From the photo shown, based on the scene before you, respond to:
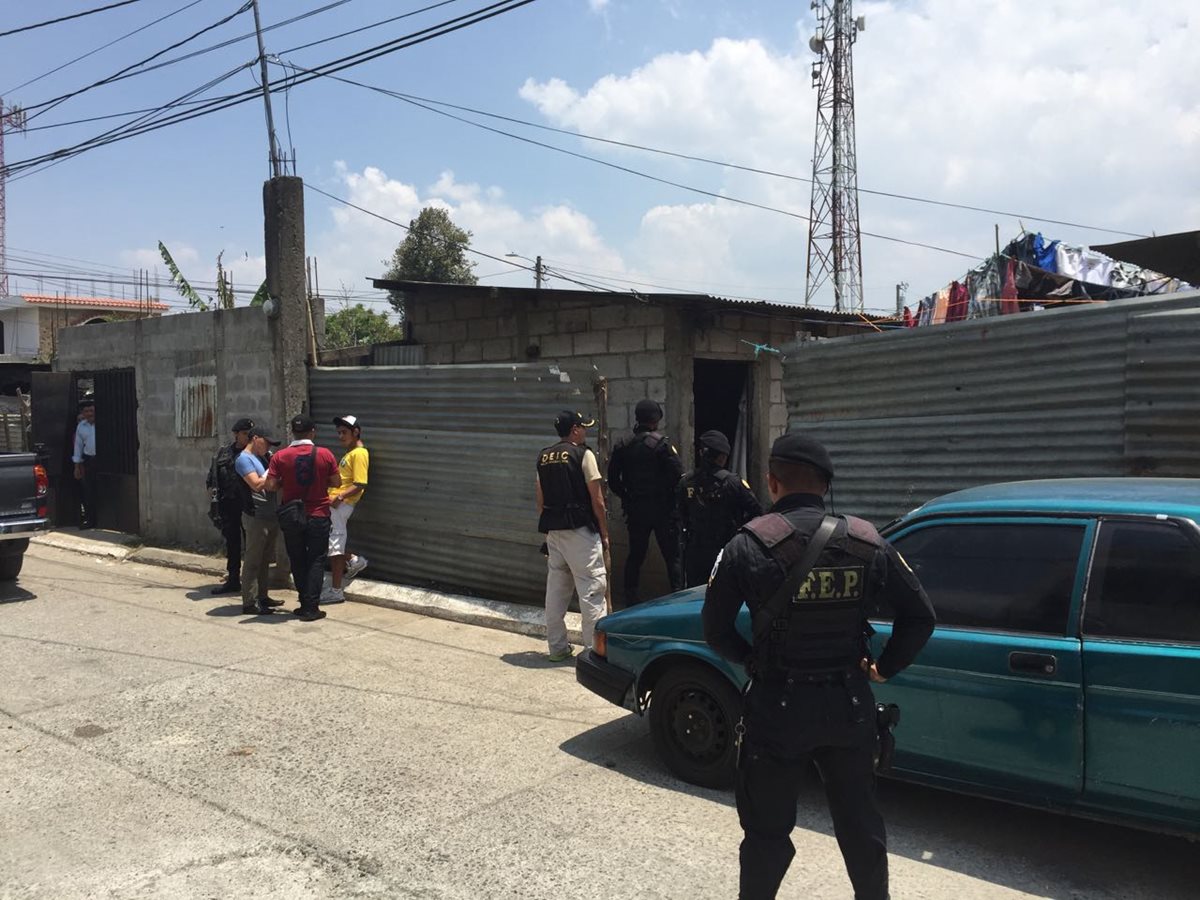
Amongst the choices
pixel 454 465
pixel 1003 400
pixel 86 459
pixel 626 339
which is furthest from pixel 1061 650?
pixel 86 459

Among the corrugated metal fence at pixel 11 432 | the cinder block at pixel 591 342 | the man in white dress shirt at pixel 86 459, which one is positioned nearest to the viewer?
the cinder block at pixel 591 342

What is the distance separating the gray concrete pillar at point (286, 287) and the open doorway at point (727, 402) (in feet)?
14.1

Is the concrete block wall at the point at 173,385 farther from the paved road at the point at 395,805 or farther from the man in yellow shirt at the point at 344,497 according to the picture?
the paved road at the point at 395,805

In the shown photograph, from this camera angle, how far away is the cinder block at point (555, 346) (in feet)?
29.5

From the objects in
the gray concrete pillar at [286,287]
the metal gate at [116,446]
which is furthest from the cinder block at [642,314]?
the metal gate at [116,446]

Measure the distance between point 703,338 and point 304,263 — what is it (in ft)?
14.4

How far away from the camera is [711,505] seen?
6219 mm

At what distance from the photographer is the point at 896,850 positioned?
12.1 ft

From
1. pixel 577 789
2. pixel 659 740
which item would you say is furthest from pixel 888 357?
pixel 577 789

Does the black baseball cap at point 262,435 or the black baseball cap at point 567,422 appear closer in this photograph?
the black baseball cap at point 567,422

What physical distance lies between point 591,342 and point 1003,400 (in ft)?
13.2

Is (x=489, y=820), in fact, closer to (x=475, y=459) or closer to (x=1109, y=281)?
(x=475, y=459)

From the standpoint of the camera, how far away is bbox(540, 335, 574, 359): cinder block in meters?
8.98

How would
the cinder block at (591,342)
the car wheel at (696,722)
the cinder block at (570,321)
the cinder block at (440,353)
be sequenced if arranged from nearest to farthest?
the car wheel at (696,722) → the cinder block at (591,342) → the cinder block at (570,321) → the cinder block at (440,353)
